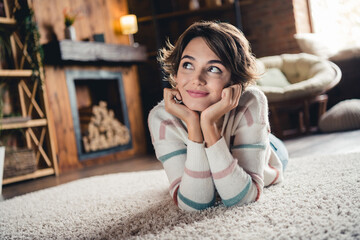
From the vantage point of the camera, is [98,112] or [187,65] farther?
[98,112]

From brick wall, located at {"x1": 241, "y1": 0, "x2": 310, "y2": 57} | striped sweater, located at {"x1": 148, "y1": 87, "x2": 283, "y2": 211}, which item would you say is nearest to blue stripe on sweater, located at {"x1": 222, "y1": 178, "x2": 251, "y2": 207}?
striped sweater, located at {"x1": 148, "y1": 87, "x2": 283, "y2": 211}

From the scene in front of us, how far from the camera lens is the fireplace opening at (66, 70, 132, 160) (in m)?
3.45

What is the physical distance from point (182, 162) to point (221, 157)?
0.18 meters

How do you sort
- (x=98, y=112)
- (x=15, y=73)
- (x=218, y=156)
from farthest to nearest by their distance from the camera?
(x=98, y=112) < (x=15, y=73) < (x=218, y=156)

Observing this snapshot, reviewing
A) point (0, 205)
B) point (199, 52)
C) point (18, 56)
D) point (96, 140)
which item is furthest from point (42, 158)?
point (199, 52)

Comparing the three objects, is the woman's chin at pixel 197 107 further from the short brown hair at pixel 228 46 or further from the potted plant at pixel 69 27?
the potted plant at pixel 69 27

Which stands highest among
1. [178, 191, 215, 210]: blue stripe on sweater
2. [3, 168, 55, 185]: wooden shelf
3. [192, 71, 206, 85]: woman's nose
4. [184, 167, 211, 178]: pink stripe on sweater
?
[192, 71, 206, 85]: woman's nose

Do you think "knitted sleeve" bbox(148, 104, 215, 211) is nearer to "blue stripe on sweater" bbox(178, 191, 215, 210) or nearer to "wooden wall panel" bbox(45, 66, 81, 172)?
"blue stripe on sweater" bbox(178, 191, 215, 210)

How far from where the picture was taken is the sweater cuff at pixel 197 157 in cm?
107

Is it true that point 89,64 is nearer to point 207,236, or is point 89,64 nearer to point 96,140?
point 96,140

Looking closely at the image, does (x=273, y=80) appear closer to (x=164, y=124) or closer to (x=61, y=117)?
(x=61, y=117)

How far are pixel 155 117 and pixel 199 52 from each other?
29 cm

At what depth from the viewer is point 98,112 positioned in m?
3.72

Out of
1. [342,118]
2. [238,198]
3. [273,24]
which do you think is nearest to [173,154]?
[238,198]
